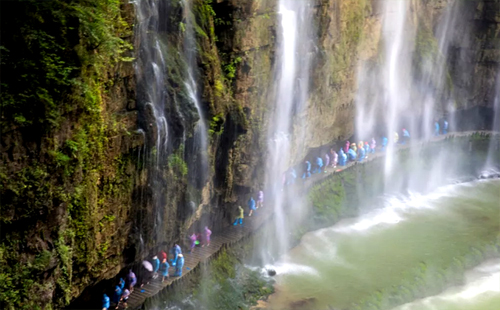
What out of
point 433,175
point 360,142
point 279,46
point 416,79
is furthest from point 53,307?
point 416,79

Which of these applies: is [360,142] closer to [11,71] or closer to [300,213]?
[300,213]

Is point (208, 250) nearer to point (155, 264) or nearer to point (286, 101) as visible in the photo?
point (155, 264)

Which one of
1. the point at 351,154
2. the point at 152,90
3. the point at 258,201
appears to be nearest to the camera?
the point at 152,90

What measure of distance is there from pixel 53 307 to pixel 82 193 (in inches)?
94.9

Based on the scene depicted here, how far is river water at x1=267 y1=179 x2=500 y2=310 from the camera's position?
72.1 ft

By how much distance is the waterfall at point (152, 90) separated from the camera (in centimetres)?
1680

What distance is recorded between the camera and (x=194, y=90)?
63.5 feet

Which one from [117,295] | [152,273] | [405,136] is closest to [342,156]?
[405,136]

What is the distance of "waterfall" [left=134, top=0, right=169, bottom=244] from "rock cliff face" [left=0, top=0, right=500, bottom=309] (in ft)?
0.29

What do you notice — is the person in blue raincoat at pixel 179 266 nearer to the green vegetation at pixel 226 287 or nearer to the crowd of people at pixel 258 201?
the crowd of people at pixel 258 201

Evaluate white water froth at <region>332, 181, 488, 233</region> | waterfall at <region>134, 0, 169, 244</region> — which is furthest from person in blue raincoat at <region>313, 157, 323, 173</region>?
waterfall at <region>134, 0, 169, 244</region>

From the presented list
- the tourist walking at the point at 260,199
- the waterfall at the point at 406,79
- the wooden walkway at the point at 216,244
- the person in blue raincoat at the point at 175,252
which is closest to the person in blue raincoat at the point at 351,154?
the waterfall at the point at 406,79

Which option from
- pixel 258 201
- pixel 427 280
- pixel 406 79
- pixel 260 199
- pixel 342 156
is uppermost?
pixel 406 79

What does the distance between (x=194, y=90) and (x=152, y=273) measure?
553cm
